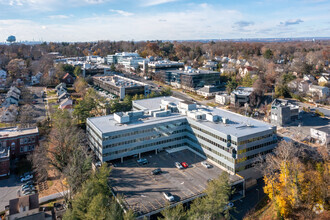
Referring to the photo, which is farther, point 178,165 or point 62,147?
point 62,147

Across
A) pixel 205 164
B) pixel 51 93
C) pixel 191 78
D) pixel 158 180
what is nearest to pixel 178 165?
pixel 205 164

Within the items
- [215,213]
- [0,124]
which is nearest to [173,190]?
[215,213]

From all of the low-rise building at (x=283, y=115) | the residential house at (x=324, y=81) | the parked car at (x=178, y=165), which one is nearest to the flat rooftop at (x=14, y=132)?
the parked car at (x=178, y=165)

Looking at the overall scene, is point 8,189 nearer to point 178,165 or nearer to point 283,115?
point 178,165

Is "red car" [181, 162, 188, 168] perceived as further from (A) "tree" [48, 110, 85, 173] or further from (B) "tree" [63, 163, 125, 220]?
(A) "tree" [48, 110, 85, 173]

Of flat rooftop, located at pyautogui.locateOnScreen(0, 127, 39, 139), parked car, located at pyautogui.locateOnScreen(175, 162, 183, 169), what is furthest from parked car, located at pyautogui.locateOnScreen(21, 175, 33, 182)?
parked car, located at pyautogui.locateOnScreen(175, 162, 183, 169)

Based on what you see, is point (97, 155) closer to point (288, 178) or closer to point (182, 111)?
point (182, 111)

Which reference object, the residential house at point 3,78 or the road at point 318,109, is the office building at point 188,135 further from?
the residential house at point 3,78

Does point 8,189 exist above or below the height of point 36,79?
below
